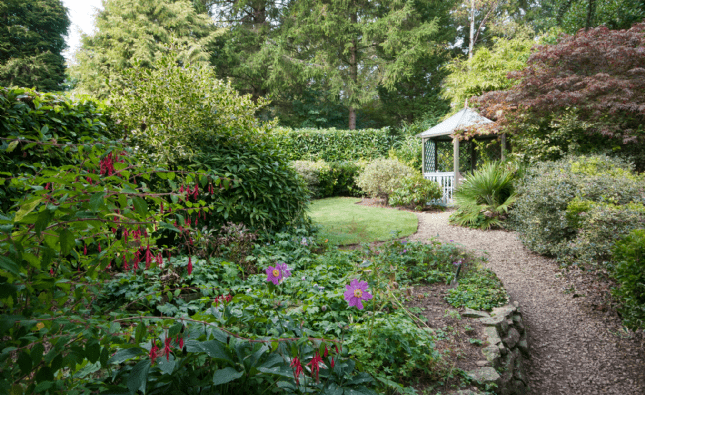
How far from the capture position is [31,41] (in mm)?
1799

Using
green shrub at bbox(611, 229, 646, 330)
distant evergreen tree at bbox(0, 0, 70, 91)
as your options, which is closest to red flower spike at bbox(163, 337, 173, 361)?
distant evergreen tree at bbox(0, 0, 70, 91)

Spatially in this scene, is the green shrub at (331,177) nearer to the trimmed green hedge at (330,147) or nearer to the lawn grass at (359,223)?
the trimmed green hedge at (330,147)

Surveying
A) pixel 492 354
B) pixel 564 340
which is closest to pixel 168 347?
pixel 492 354

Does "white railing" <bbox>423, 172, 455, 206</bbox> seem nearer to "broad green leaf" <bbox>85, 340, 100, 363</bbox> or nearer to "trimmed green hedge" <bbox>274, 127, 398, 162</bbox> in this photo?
"trimmed green hedge" <bbox>274, 127, 398, 162</bbox>

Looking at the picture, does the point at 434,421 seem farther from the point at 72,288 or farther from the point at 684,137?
the point at 684,137

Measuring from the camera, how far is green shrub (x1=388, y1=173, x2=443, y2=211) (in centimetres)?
630

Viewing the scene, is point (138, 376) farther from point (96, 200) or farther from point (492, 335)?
point (492, 335)

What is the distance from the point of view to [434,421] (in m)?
1.20

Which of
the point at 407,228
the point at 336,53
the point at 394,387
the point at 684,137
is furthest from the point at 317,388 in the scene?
the point at 407,228

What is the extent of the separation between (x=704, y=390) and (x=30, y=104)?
3.99m

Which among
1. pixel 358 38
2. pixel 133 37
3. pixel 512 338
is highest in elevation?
pixel 358 38

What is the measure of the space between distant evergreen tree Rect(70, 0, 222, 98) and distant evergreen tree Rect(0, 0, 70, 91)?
12 centimetres

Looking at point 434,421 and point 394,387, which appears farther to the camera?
point 394,387

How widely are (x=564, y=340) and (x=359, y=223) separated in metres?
3.44
